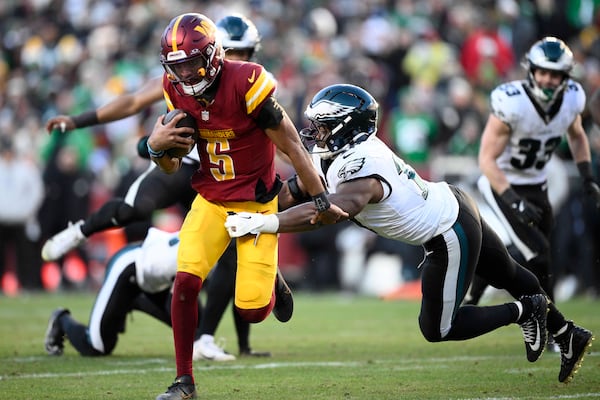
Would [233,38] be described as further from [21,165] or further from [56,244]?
[21,165]

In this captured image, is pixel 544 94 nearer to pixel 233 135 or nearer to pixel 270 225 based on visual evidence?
pixel 233 135

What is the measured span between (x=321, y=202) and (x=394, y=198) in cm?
38

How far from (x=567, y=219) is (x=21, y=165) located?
6380mm

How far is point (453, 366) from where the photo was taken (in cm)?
634

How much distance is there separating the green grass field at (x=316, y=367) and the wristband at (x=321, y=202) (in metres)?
0.92

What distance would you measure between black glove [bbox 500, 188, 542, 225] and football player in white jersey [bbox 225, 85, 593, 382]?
1.24 m

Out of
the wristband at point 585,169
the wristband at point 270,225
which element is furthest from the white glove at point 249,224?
the wristband at point 585,169

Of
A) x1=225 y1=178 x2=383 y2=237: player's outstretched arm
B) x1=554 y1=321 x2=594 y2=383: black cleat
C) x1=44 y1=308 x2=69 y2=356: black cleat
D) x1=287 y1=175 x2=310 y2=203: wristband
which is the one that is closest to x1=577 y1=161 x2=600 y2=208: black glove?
x1=554 y1=321 x2=594 y2=383: black cleat

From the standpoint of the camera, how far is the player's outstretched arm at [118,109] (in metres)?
6.96

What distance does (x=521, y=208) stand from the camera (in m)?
6.82

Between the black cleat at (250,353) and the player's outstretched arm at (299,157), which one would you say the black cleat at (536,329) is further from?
the black cleat at (250,353)

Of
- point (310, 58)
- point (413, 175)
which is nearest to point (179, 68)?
point (413, 175)

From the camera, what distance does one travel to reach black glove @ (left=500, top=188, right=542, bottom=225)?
6.82 m

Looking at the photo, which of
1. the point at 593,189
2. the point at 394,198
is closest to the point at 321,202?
the point at 394,198
